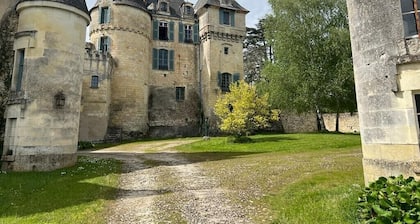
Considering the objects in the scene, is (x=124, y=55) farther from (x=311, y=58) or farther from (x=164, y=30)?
(x=311, y=58)

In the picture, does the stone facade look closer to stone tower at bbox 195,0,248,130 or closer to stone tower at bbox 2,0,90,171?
stone tower at bbox 195,0,248,130

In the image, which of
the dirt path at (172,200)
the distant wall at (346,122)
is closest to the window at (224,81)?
the distant wall at (346,122)

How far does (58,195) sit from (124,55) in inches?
774

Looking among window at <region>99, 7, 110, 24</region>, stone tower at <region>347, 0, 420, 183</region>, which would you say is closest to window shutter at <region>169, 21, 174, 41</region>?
window at <region>99, 7, 110, 24</region>

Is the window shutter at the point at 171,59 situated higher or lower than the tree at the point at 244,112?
higher

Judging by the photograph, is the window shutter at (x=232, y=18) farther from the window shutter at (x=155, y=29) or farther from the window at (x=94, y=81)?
the window at (x=94, y=81)

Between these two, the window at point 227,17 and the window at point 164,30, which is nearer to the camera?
the window at point 227,17

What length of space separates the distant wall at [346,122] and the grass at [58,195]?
24.1m

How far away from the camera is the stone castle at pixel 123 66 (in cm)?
1078

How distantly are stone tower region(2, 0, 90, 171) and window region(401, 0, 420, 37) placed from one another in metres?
10.9

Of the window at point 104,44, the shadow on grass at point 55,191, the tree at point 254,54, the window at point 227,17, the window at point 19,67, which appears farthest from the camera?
the tree at point 254,54

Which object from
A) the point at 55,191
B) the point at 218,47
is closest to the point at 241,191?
the point at 55,191

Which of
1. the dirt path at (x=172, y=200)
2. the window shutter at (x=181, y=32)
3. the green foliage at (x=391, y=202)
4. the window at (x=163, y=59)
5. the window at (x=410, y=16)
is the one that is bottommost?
the dirt path at (x=172, y=200)

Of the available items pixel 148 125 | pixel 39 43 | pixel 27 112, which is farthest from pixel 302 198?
pixel 148 125
